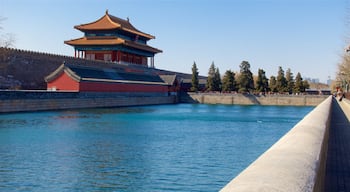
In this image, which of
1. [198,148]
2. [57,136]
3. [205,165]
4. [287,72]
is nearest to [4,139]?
[57,136]

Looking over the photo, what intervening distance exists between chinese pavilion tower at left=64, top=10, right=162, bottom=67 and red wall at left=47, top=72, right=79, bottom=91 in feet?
Result: 56.6

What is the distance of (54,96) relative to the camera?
36.6 m

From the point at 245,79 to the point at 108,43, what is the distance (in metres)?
22.2

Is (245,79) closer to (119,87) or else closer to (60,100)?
(119,87)

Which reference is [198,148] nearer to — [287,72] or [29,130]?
[29,130]

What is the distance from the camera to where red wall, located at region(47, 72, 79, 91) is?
136 ft

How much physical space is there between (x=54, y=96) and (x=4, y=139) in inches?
774

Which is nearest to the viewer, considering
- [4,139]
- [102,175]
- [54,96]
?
[102,175]

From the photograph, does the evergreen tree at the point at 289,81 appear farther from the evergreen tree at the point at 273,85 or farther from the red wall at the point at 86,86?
the red wall at the point at 86,86

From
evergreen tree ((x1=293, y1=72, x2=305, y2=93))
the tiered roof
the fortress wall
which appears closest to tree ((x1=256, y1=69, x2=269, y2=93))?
evergreen tree ((x1=293, y1=72, x2=305, y2=93))

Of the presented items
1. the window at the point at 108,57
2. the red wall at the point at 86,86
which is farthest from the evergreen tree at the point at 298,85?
the window at the point at 108,57

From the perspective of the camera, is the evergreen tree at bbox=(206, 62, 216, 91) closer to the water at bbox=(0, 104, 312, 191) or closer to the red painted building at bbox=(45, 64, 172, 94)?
the red painted building at bbox=(45, 64, 172, 94)

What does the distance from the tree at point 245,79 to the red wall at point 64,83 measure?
31286 millimetres

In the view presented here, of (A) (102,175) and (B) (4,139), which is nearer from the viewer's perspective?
(A) (102,175)
